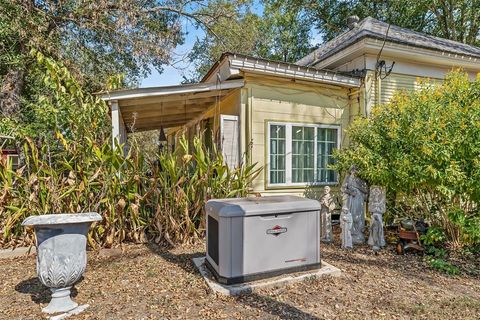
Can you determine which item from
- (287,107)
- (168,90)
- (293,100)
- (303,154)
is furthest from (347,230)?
(168,90)

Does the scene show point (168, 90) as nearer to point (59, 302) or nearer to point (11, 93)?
point (59, 302)

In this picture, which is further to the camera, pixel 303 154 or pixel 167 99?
pixel 303 154

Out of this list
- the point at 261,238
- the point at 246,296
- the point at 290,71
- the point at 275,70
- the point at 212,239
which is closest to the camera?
the point at 246,296

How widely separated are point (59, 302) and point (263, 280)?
7.07 ft

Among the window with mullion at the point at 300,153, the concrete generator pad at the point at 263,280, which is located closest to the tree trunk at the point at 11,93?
the window with mullion at the point at 300,153

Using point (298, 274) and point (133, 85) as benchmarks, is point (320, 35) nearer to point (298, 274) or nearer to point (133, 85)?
point (133, 85)

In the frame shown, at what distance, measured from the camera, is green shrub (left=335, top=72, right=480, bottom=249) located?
14.8 feet

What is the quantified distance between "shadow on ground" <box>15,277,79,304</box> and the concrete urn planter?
0.36 meters

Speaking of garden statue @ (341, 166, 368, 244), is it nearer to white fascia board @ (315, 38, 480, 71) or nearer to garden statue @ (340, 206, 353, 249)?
garden statue @ (340, 206, 353, 249)

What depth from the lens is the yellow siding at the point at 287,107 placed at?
20.2 ft

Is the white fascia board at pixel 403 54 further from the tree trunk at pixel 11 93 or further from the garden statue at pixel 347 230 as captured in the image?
the tree trunk at pixel 11 93

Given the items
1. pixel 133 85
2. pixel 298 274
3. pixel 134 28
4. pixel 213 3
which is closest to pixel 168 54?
pixel 134 28

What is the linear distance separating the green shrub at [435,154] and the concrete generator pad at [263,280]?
7.15 ft

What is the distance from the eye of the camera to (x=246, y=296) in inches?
126
